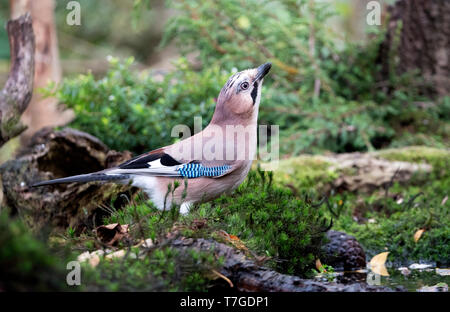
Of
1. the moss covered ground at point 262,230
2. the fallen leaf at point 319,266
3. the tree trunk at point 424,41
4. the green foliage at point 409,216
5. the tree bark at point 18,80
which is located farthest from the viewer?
the tree trunk at point 424,41

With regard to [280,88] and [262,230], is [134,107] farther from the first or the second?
[262,230]

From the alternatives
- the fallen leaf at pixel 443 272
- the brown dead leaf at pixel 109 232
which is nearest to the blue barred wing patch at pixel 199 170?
the brown dead leaf at pixel 109 232

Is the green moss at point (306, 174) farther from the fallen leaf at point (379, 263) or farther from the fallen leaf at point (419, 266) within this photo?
the fallen leaf at point (419, 266)

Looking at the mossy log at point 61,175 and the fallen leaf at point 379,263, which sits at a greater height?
the mossy log at point 61,175

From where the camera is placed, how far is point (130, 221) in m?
3.62

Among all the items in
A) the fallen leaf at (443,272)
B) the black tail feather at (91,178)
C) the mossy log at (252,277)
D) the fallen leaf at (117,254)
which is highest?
the black tail feather at (91,178)

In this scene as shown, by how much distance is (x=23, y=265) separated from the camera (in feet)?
6.54

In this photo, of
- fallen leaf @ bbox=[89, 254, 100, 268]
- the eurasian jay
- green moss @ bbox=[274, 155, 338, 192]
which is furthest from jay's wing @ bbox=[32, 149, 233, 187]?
green moss @ bbox=[274, 155, 338, 192]

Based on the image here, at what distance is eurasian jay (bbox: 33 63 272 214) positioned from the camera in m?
3.96

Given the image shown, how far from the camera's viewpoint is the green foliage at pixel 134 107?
21.1 ft

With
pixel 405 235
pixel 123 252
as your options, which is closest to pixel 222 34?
pixel 405 235

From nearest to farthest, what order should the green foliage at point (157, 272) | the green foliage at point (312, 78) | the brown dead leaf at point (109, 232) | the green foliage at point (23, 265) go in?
the green foliage at point (23, 265) → the green foliage at point (157, 272) → the brown dead leaf at point (109, 232) → the green foliage at point (312, 78)

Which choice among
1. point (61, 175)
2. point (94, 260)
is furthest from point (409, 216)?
point (61, 175)

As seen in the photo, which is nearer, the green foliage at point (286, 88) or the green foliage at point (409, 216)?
the green foliage at point (409, 216)
